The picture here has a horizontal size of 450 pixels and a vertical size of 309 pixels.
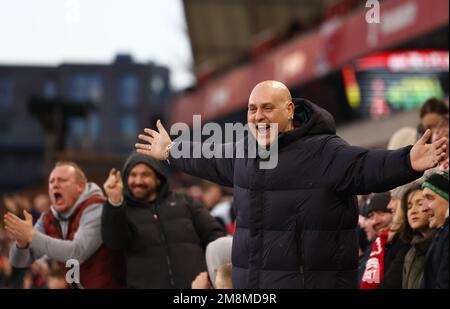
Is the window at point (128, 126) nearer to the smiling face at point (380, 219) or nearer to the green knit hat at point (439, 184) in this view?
the smiling face at point (380, 219)

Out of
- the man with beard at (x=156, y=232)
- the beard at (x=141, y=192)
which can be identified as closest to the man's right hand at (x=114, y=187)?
the man with beard at (x=156, y=232)

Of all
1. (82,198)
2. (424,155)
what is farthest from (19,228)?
(424,155)

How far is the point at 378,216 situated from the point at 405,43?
36.2 ft

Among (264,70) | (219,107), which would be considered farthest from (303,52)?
(219,107)

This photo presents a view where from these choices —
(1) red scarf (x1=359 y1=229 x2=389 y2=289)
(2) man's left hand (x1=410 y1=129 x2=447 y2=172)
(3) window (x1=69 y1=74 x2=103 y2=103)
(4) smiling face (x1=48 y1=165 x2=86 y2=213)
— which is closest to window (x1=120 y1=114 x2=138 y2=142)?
(3) window (x1=69 y1=74 x2=103 y2=103)

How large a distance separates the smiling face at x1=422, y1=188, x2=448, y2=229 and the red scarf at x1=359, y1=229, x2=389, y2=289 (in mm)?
557

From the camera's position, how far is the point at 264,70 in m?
25.6

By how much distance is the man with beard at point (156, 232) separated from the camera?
302 inches

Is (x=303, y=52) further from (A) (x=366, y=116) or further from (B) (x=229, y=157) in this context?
(B) (x=229, y=157)

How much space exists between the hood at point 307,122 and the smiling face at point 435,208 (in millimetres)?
910

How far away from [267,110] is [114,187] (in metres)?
1.79

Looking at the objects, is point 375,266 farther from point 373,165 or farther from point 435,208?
point 373,165

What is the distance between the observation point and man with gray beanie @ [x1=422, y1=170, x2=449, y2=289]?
5.93m

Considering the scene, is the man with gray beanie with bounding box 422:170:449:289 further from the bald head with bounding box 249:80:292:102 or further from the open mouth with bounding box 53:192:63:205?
the open mouth with bounding box 53:192:63:205
